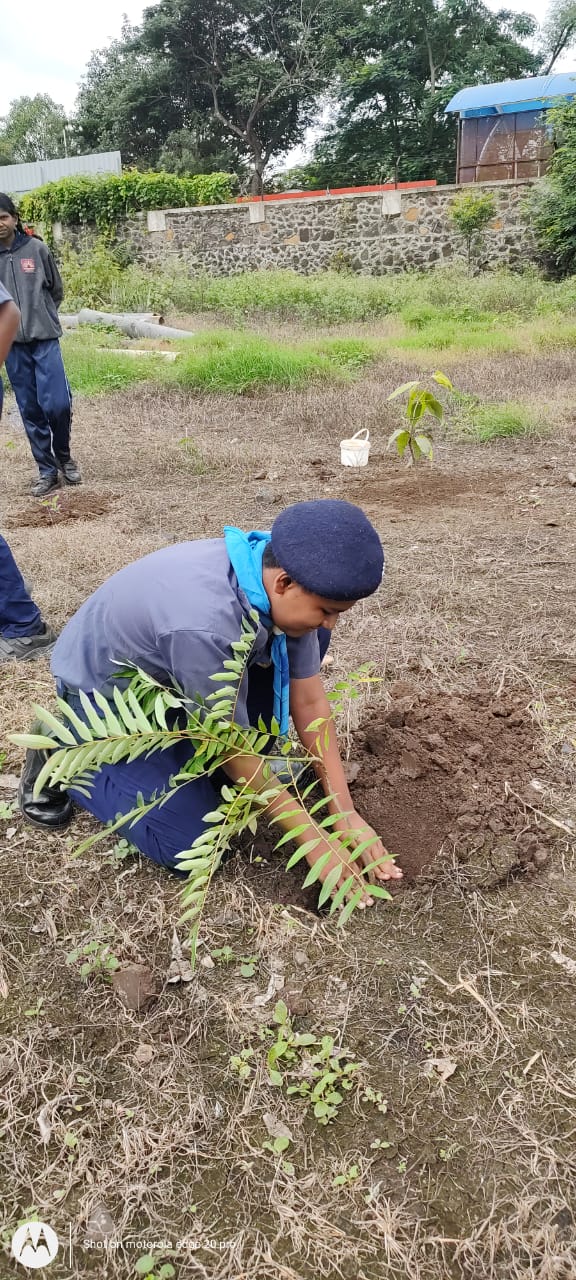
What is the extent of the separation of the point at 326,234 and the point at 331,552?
47.5 feet

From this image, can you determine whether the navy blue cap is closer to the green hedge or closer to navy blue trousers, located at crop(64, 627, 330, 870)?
navy blue trousers, located at crop(64, 627, 330, 870)

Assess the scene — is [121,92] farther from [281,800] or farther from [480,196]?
[281,800]

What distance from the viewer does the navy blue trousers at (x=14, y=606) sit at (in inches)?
117

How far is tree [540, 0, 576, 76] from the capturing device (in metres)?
23.7

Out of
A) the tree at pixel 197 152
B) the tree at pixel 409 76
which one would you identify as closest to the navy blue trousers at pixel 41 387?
the tree at pixel 409 76

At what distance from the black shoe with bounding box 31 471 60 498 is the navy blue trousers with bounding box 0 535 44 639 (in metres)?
2.20

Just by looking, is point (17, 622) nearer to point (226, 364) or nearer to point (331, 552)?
point (331, 552)

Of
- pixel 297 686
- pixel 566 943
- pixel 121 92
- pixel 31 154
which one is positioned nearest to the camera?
pixel 566 943

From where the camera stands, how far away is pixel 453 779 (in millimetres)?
2121

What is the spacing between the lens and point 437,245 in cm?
1328

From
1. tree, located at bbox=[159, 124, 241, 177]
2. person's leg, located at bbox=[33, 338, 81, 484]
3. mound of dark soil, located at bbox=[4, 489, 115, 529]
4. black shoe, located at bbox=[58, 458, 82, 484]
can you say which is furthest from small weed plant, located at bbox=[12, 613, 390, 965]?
tree, located at bbox=[159, 124, 241, 177]

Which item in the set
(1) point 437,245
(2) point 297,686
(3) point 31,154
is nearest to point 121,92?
(3) point 31,154

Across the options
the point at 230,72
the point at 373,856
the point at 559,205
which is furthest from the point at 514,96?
the point at 373,856

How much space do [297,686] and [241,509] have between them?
108 inches
